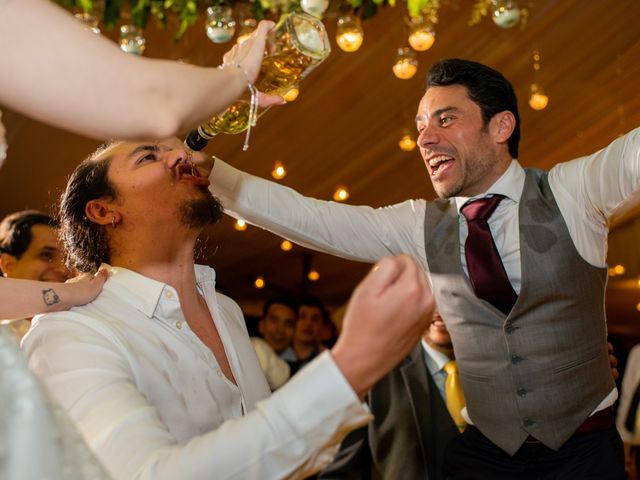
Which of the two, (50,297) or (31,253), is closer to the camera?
(50,297)

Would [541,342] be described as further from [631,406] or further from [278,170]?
[278,170]

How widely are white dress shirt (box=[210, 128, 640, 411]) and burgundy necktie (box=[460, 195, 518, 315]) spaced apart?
0.04m

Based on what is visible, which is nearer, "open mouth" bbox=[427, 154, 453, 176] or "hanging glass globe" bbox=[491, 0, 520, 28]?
"open mouth" bbox=[427, 154, 453, 176]

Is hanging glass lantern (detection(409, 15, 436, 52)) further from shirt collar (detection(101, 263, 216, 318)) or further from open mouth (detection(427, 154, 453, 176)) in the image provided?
shirt collar (detection(101, 263, 216, 318))

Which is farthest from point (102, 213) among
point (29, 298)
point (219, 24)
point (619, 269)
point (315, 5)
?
point (619, 269)

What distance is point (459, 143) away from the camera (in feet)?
7.46

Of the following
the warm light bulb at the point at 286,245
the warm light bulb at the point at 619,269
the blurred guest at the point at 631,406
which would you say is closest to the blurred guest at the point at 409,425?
the blurred guest at the point at 631,406

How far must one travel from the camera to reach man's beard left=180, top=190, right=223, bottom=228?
1746 millimetres

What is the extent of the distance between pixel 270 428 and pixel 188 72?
0.45m

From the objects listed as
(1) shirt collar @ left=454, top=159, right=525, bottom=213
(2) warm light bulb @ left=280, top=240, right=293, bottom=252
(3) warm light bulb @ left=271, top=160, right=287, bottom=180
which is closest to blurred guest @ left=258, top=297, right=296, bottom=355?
(3) warm light bulb @ left=271, top=160, right=287, bottom=180

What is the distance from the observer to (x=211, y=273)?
1859mm

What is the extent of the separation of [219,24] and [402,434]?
6.17 feet

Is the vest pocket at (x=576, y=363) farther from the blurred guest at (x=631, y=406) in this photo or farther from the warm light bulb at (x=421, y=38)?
the warm light bulb at (x=421, y=38)

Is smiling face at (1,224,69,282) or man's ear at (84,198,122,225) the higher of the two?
man's ear at (84,198,122,225)
